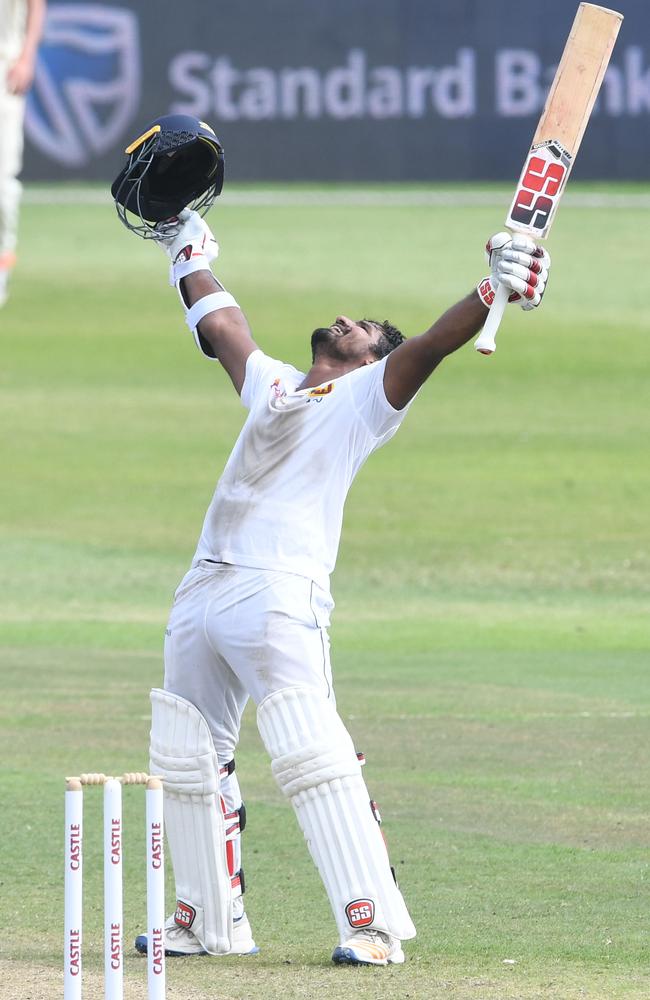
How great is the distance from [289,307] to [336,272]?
1.50 metres

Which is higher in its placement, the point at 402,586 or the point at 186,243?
the point at 402,586

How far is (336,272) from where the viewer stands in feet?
82.5

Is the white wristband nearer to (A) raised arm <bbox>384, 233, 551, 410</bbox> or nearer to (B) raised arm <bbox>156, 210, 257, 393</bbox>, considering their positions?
(B) raised arm <bbox>156, 210, 257, 393</bbox>

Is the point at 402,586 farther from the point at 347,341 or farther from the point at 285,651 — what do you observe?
the point at 285,651

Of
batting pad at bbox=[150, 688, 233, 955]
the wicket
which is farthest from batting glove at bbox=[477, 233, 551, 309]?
the wicket

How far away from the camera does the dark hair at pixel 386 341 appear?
6047 mm

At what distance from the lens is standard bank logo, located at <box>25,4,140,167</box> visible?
26125 mm

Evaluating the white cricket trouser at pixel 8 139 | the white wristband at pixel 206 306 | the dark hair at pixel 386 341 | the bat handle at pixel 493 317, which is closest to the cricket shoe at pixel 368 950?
the bat handle at pixel 493 317

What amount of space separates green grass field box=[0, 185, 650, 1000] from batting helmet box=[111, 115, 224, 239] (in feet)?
7.24

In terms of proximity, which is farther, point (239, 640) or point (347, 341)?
point (347, 341)

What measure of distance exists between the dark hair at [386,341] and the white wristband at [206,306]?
46cm

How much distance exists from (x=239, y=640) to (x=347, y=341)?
39.7 inches

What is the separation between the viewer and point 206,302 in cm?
622

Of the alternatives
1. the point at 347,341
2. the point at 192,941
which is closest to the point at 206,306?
the point at 347,341
